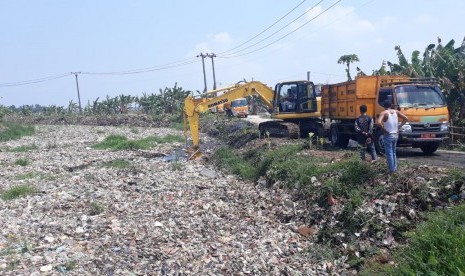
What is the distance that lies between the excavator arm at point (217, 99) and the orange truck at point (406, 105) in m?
4.45

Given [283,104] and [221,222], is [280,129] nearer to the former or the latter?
[283,104]

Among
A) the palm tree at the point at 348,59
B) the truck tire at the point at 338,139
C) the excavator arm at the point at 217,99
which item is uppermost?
the palm tree at the point at 348,59

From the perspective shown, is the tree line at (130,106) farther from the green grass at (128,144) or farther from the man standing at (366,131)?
the man standing at (366,131)

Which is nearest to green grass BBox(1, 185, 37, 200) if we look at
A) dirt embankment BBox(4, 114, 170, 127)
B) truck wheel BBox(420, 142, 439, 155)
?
truck wheel BBox(420, 142, 439, 155)

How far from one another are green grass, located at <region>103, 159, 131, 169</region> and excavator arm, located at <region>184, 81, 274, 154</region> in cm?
312

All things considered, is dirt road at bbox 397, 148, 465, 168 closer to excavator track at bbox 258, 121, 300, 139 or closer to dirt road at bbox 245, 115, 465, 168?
dirt road at bbox 245, 115, 465, 168

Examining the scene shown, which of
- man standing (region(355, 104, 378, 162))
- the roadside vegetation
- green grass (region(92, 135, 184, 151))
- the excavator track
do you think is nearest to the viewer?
the roadside vegetation

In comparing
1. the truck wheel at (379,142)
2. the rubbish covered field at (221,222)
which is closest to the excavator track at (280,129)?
the rubbish covered field at (221,222)

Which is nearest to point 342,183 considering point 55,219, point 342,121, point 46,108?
point 55,219

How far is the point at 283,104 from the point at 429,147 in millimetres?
7285

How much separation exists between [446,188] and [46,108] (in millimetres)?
75066

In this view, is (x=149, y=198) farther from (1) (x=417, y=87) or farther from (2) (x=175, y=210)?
(1) (x=417, y=87)

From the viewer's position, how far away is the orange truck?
48.9ft

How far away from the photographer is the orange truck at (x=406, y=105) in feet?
48.9
